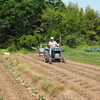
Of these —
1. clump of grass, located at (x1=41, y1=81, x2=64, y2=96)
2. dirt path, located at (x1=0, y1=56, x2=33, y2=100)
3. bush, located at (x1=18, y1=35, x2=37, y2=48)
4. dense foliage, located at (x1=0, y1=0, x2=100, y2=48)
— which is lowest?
dirt path, located at (x1=0, y1=56, x2=33, y2=100)

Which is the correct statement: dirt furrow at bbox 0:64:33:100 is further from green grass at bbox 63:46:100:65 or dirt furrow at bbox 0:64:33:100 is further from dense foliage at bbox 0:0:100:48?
dense foliage at bbox 0:0:100:48

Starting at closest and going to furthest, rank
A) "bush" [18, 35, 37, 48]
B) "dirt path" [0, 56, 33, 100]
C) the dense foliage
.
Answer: "dirt path" [0, 56, 33, 100], the dense foliage, "bush" [18, 35, 37, 48]

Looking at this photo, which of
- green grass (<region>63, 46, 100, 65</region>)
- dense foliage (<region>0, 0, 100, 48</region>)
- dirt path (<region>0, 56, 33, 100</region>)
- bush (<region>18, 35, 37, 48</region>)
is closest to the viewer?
dirt path (<region>0, 56, 33, 100</region>)

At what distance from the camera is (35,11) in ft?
113

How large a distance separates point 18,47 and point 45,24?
527cm

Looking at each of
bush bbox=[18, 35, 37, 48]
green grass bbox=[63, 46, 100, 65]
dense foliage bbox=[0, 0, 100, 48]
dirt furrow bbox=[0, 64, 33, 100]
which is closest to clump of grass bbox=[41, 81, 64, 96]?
dirt furrow bbox=[0, 64, 33, 100]

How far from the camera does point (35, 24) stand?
36.6 meters

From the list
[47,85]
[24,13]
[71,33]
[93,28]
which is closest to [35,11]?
[24,13]

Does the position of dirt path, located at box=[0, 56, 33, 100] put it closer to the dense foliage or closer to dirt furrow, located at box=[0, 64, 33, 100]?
dirt furrow, located at box=[0, 64, 33, 100]

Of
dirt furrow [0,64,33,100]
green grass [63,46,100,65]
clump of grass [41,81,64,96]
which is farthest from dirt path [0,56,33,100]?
green grass [63,46,100,65]

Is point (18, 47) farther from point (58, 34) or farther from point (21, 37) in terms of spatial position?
point (58, 34)

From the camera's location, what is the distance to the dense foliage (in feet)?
104

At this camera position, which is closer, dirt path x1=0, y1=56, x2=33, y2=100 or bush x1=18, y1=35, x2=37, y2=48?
dirt path x1=0, y1=56, x2=33, y2=100

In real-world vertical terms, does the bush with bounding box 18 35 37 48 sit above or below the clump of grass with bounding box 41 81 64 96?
above
